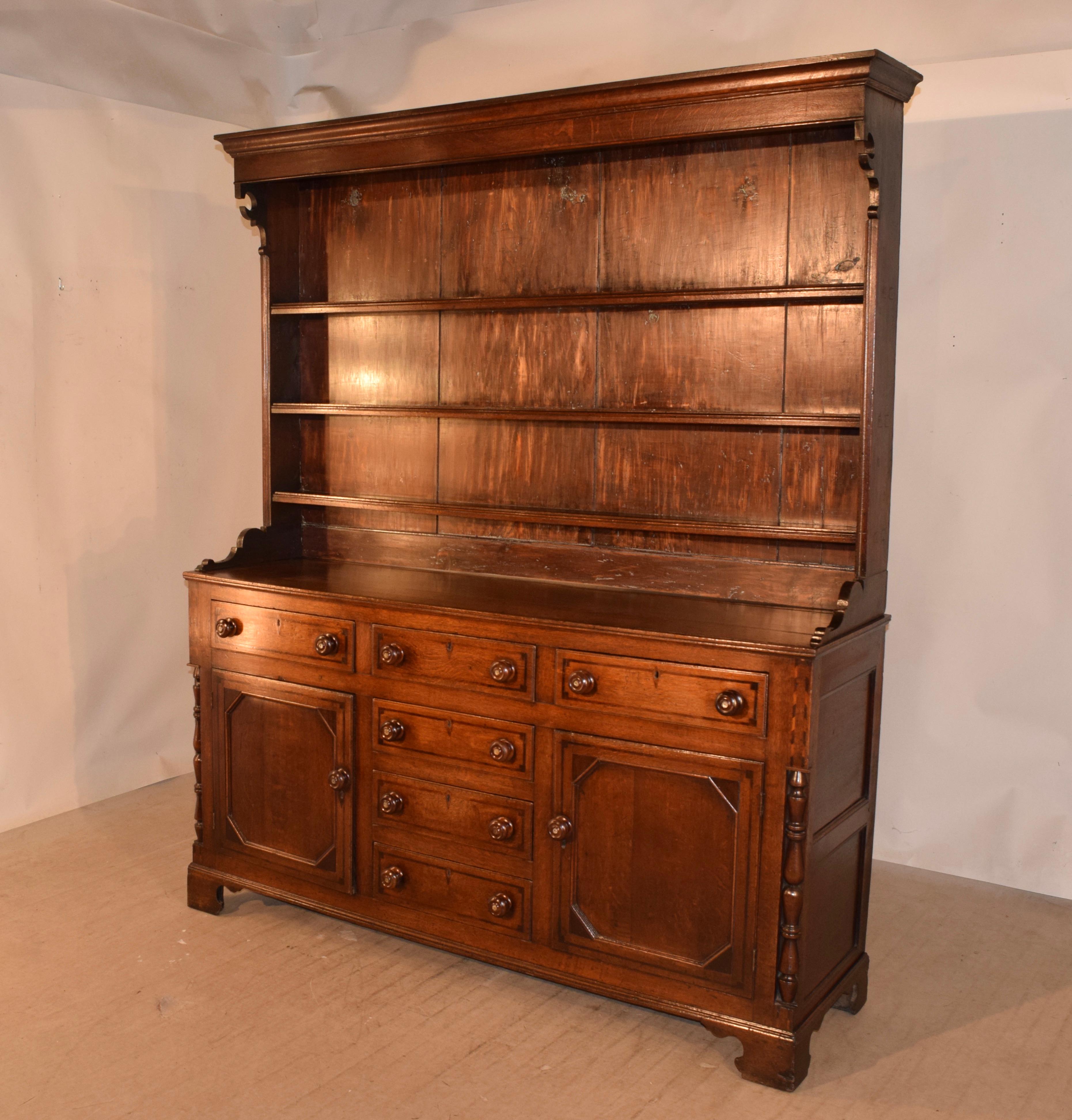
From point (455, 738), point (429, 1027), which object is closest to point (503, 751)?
point (455, 738)

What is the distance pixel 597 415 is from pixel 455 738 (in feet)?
3.09

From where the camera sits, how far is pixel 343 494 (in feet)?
12.0

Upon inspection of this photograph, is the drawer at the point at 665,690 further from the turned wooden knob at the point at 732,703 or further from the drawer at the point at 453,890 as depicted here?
the drawer at the point at 453,890

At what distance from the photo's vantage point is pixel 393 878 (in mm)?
2967

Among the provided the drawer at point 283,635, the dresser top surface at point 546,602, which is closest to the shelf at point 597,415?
the dresser top surface at point 546,602

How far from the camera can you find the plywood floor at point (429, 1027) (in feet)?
7.86

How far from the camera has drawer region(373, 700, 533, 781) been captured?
275 cm

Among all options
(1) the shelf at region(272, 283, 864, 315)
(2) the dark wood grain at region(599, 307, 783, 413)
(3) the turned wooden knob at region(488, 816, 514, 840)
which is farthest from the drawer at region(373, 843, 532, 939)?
(1) the shelf at region(272, 283, 864, 315)

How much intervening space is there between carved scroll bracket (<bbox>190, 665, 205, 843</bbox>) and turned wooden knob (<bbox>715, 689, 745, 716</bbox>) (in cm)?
161

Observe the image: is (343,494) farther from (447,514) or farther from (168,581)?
(168,581)

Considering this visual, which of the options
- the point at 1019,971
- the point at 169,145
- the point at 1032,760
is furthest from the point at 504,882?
the point at 169,145

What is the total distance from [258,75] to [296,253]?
1.09 meters

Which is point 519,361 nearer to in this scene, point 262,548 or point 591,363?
point 591,363

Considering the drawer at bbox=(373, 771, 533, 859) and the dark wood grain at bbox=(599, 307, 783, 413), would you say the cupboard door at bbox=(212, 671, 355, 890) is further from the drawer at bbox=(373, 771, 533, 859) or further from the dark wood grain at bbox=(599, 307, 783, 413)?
the dark wood grain at bbox=(599, 307, 783, 413)
